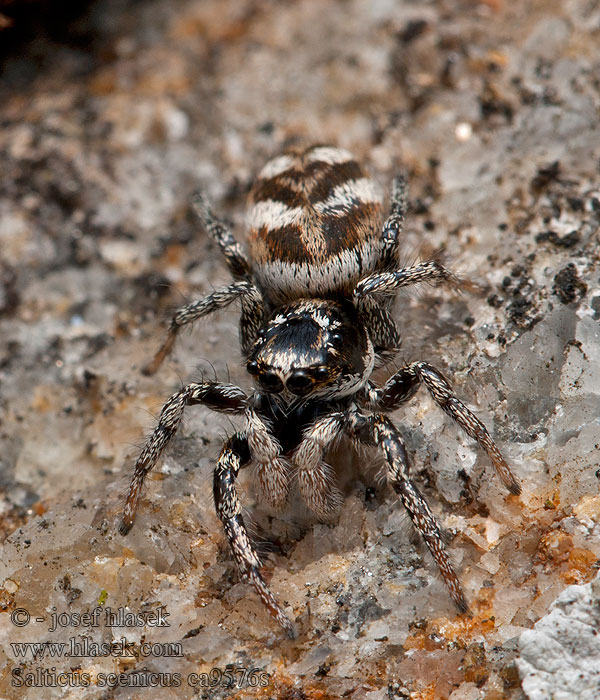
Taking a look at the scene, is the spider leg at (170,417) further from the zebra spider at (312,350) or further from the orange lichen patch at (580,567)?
the orange lichen patch at (580,567)

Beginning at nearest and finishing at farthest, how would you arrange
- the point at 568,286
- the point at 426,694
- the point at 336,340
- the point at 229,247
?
the point at 426,694, the point at 336,340, the point at 568,286, the point at 229,247

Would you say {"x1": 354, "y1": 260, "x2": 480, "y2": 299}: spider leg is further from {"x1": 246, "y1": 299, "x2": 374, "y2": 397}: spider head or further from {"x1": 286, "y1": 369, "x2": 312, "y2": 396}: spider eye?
{"x1": 286, "y1": 369, "x2": 312, "y2": 396}: spider eye

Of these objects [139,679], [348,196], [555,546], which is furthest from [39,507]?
[555,546]

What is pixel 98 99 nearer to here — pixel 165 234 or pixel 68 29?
pixel 68 29

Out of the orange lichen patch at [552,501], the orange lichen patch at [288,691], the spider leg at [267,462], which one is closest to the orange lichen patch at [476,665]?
the orange lichen patch at [288,691]

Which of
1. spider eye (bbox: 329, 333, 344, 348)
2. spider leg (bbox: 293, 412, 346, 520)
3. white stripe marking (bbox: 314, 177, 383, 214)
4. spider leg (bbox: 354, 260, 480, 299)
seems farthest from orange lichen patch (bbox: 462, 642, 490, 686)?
white stripe marking (bbox: 314, 177, 383, 214)

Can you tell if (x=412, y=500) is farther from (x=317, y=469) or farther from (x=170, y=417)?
(x=170, y=417)
